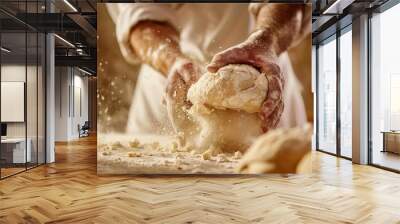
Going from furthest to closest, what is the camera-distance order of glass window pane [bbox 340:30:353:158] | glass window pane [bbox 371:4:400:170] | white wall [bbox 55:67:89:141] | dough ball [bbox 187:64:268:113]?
white wall [bbox 55:67:89:141], glass window pane [bbox 340:30:353:158], glass window pane [bbox 371:4:400:170], dough ball [bbox 187:64:268:113]

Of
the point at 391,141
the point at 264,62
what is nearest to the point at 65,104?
the point at 264,62

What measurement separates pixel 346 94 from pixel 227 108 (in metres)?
3.73

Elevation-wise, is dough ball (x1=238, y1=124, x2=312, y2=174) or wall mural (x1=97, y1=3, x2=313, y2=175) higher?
wall mural (x1=97, y1=3, x2=313, y2=175)

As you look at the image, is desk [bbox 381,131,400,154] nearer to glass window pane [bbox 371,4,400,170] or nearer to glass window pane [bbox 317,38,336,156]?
glass window pane [bbox 371,4,400,170]

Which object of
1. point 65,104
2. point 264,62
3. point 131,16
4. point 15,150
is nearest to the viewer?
point 264,62

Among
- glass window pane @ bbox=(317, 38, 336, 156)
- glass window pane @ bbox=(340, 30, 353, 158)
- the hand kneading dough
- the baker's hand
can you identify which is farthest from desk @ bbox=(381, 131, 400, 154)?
the hand kneading dough

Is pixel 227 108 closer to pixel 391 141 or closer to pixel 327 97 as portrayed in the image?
pixel 391 141

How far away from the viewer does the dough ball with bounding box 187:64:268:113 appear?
5.59m

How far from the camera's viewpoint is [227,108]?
5.63 metres

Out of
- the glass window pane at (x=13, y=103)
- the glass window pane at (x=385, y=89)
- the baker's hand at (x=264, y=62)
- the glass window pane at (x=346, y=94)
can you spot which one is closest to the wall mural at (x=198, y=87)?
the baker's hand at (x=264, y=62)

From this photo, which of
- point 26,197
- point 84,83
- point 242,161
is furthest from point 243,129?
point 84,83

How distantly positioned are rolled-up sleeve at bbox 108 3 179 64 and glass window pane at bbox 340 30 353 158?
412cm

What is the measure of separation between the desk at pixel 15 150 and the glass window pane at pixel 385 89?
639 centimetres

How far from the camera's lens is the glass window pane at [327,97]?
350 inches
